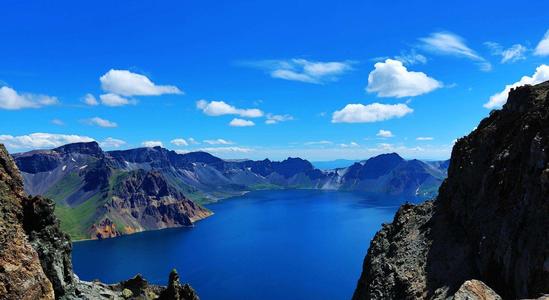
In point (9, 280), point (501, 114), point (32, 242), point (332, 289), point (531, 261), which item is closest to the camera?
point (9, 280)

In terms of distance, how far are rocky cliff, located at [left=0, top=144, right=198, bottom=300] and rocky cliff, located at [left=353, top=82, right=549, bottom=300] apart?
96.4ft

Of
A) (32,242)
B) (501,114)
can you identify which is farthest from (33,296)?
(501,114)

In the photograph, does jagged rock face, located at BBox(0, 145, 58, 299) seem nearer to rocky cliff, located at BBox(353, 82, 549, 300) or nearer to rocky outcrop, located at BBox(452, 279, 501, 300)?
rocky outcrop, located at BBox(452, 279, 501, 300)

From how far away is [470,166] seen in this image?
218 ft

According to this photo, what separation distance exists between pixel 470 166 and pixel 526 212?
2100 cm

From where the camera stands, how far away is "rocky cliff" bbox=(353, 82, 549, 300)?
43312 mm

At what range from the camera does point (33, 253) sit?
136ft

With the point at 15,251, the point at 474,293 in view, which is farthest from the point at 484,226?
A: the point at 15,251

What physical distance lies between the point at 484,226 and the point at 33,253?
1916 inches

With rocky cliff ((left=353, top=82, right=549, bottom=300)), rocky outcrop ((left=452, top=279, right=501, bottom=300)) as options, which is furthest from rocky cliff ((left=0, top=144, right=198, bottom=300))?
rocky outcrop ((left=452, top=279, right=501, bottom=300))

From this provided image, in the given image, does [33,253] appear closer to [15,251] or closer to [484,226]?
[15,251]

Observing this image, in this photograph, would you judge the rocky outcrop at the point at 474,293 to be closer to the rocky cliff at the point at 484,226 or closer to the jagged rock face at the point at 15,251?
the rocky cliff at the point at 484,226

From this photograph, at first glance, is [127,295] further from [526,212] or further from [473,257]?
[526,212]

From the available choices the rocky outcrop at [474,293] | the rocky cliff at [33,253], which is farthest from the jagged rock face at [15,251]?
the rocky outcrop at [474,293]
